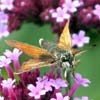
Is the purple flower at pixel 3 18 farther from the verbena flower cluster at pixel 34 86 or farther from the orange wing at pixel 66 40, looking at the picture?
the orange wing at pixel 66 40

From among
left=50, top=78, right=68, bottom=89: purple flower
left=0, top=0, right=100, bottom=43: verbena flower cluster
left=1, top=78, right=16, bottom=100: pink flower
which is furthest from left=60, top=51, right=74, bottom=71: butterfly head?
left=0, top=0, right=100, bottom=43: verbena flower cluster

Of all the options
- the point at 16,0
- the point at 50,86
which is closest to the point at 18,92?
the point at 50,86

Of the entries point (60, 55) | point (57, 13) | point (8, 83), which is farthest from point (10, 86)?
point (57, 13)

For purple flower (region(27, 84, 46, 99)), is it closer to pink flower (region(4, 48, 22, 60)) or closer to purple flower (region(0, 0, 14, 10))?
pink flower (region(4, 48, 22, 60))

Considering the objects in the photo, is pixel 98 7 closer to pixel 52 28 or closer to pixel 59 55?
pixel 52 28

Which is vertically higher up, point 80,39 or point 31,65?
point 80,39

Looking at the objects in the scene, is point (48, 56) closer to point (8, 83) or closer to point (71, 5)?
point (8, 83)
